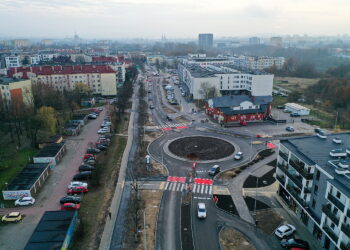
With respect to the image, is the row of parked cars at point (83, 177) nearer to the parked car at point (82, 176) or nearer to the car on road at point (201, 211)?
the parked car at point (82, 176)

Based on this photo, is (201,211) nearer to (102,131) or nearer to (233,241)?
(233,241)

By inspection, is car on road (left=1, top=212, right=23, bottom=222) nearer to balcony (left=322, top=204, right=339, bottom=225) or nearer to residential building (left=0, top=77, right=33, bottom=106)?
balcony (left=322, top=204, right=339, bottom=225)

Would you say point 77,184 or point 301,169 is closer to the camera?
point 301,169

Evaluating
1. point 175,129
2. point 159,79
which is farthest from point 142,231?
point 159,79

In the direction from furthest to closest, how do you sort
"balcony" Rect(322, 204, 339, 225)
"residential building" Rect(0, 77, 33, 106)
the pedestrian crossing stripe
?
"residential building" Rect(0, 77, 33, 106) < the pedestrian crossing stripe < "balcony" Rect(322, 204, 339, 225)


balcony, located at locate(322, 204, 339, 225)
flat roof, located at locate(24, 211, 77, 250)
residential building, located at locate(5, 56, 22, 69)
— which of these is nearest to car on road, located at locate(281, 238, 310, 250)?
balcony, located at locate(322, 204, 339, 225)

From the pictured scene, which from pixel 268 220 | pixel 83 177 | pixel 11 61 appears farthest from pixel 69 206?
pixel 11 61
